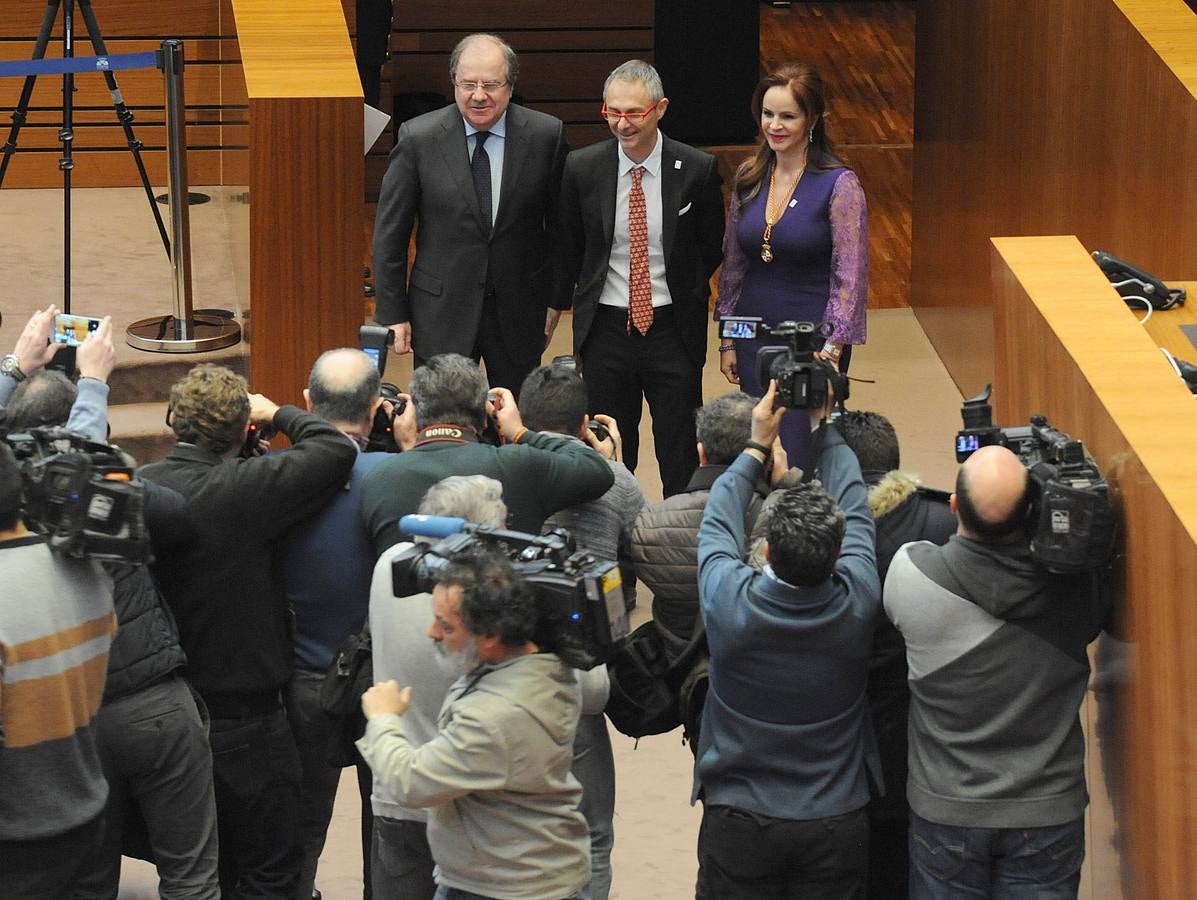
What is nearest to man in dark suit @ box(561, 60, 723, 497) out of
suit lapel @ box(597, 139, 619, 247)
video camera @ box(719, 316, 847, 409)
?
suit lapel @ box(597, 139, 619, 247)

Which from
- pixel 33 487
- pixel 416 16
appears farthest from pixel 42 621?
pixel 416 16

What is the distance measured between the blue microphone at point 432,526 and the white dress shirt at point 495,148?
229 centimetres

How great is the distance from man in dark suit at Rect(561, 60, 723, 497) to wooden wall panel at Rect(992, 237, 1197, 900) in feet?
4.76

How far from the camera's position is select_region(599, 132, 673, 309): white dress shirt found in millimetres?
5246

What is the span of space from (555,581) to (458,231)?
2.51 meters

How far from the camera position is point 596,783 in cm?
349

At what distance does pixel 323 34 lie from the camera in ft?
17.8

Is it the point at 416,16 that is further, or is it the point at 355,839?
the point at 416,16

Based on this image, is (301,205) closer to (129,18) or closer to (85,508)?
(85,508)

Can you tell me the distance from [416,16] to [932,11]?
3.04 m

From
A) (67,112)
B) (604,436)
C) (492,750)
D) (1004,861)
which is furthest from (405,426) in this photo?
(67,112)

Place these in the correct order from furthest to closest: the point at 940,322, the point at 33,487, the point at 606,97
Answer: the point at 940,322 < the point at 606,97 < the point at 33,487

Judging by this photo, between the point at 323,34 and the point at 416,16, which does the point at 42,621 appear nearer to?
the point at 323,34

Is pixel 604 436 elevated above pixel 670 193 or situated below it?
below
